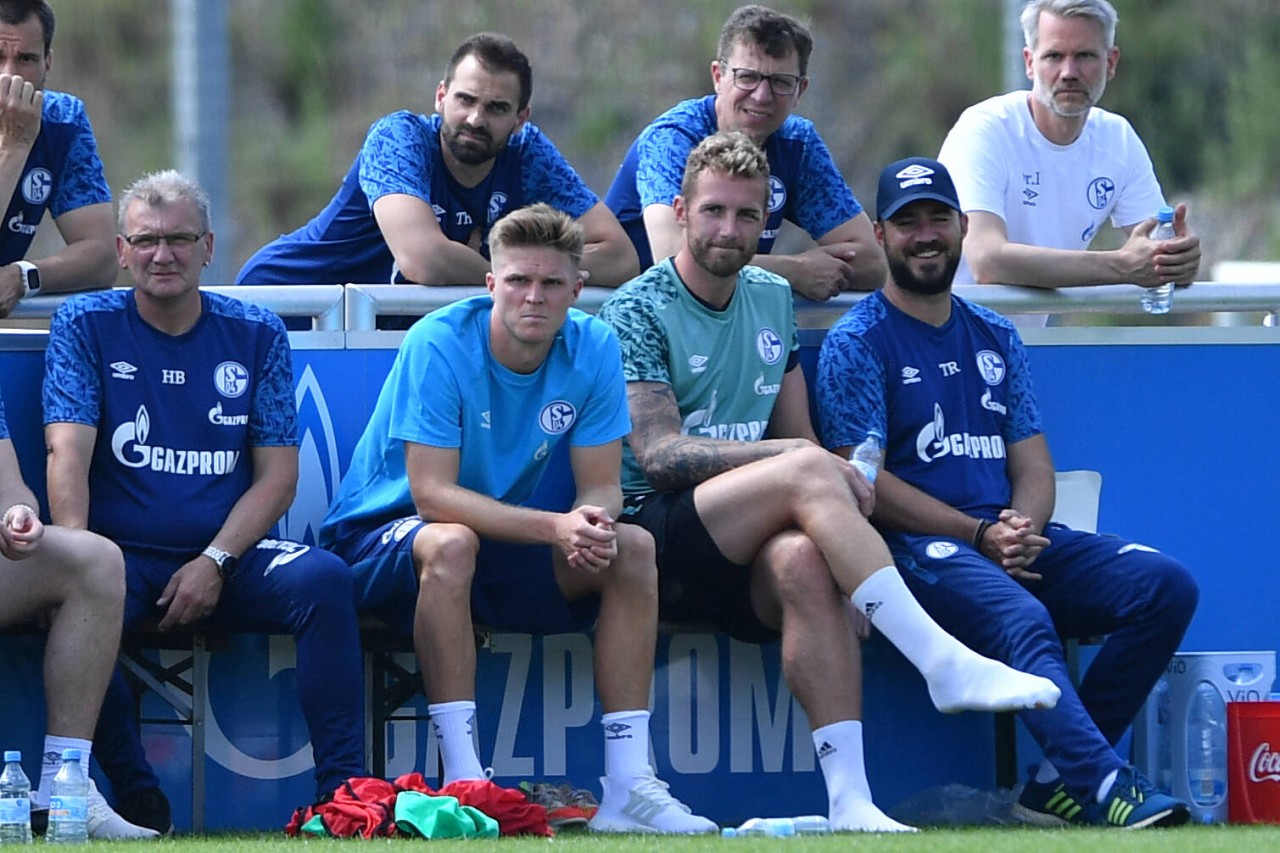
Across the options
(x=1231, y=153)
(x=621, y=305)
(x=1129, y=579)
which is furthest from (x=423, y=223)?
(x=1231, y=153)

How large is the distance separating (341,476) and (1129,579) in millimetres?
2272

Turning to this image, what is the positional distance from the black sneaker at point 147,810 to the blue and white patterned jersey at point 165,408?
2.14 ft

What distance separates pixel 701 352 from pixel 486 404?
0.65 metres

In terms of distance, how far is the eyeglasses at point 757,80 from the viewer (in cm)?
677

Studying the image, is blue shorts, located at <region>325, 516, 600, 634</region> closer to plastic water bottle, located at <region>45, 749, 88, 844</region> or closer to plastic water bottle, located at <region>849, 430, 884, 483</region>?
plastic water bottle, located at <region>849, 430, 884, 483</region>

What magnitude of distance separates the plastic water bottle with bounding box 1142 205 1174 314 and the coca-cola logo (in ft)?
4.67

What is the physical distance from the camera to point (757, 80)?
22.2ft

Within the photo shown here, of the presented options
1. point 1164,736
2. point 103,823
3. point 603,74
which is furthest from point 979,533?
point 603,74

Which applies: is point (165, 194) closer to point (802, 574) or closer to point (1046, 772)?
point (802, 574)

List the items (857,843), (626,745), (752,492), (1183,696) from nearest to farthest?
(857,843), (626,745), (752,492), (1183,696)

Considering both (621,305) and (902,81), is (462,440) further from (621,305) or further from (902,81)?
(902,81)

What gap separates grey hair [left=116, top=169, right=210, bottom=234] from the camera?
589cm

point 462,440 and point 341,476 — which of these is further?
point 341,476

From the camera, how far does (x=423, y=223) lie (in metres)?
6.44
